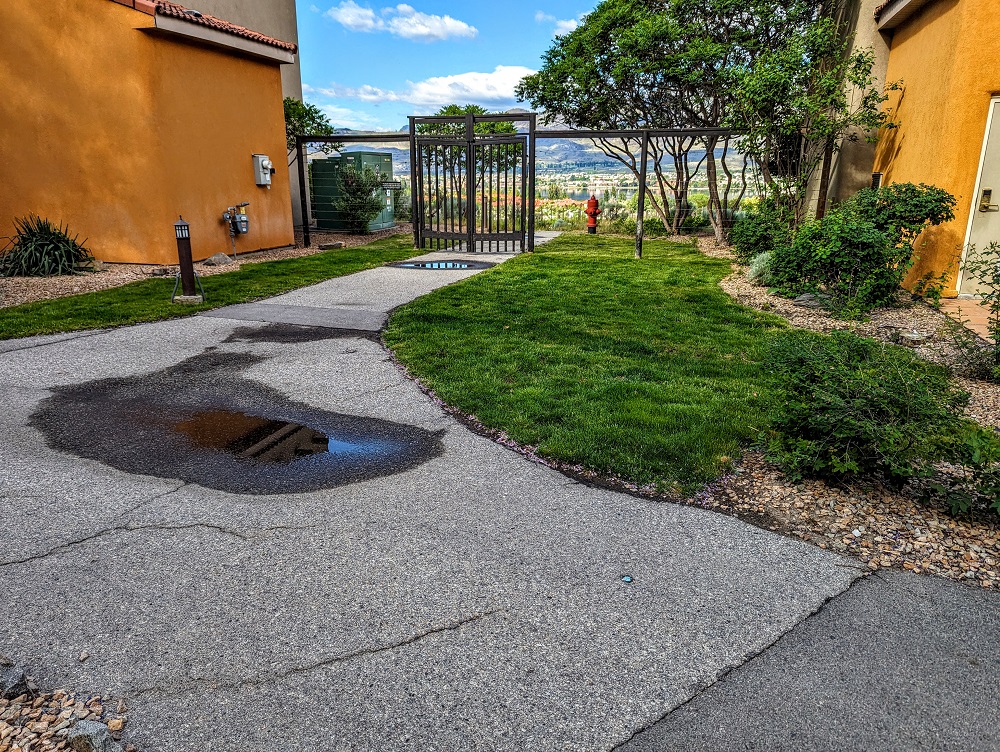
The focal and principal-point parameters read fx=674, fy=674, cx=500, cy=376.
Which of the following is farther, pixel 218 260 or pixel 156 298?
pixel 218 260

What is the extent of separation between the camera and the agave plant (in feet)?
36.1

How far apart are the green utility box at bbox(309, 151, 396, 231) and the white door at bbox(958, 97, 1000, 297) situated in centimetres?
1426

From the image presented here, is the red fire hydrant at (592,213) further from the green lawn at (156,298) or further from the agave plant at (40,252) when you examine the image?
the agave plant at (40,252)

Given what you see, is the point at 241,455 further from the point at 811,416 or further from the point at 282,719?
the point at 811,416

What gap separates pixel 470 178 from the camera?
1480cm

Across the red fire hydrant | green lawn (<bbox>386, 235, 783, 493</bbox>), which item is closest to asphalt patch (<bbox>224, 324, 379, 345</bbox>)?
green lawn (<bbox>386, 235, 783, 493</bbox>)

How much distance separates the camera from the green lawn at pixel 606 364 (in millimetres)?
4473

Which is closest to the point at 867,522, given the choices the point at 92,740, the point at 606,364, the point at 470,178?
the point at 606,364

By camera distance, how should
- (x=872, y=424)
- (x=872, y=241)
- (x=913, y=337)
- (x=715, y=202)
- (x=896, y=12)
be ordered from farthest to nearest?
(x=715, y=202) → (x=896, y=12) → (x=872, y=241) → (x=913, y=337) → (x=872, y=424)

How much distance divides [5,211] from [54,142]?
1.47 meters

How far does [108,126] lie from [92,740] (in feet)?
40.1

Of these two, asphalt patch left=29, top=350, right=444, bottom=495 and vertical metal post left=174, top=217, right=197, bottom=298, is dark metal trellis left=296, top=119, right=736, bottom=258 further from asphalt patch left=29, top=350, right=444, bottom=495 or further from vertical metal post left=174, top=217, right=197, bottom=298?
asphalt patch left=29, top=350, right=444, bottom=495

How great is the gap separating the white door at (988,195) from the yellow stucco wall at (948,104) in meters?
0.07

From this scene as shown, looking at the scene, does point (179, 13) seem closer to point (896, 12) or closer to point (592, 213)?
point (592, 213)
